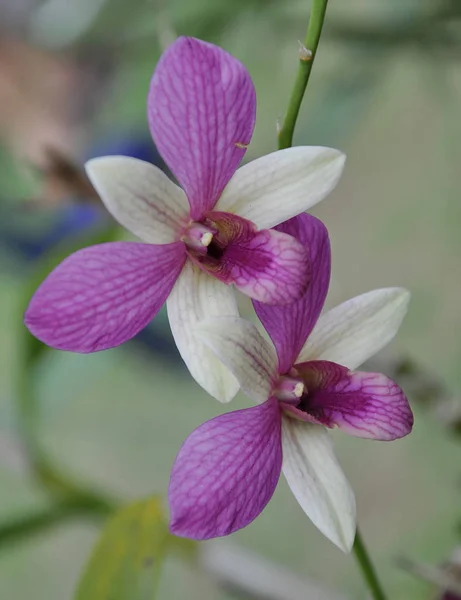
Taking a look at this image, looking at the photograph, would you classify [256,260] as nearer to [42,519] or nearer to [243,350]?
[243,350]

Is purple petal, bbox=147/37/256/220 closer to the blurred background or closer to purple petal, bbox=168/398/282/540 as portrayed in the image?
purple petal, bbox=168/398/282/540

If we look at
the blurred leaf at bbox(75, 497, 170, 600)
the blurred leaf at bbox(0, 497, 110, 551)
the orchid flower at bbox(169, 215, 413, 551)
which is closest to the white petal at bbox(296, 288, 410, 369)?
the orchid flower at bbox(169, 215, 413, 551)

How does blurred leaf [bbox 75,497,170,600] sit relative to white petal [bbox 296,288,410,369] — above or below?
below

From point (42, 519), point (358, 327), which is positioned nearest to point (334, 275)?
point (42, 519)

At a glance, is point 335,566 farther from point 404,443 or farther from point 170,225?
point 170,225

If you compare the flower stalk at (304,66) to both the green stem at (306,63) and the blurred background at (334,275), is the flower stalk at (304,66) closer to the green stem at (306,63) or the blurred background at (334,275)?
the green stem at (306,63)
